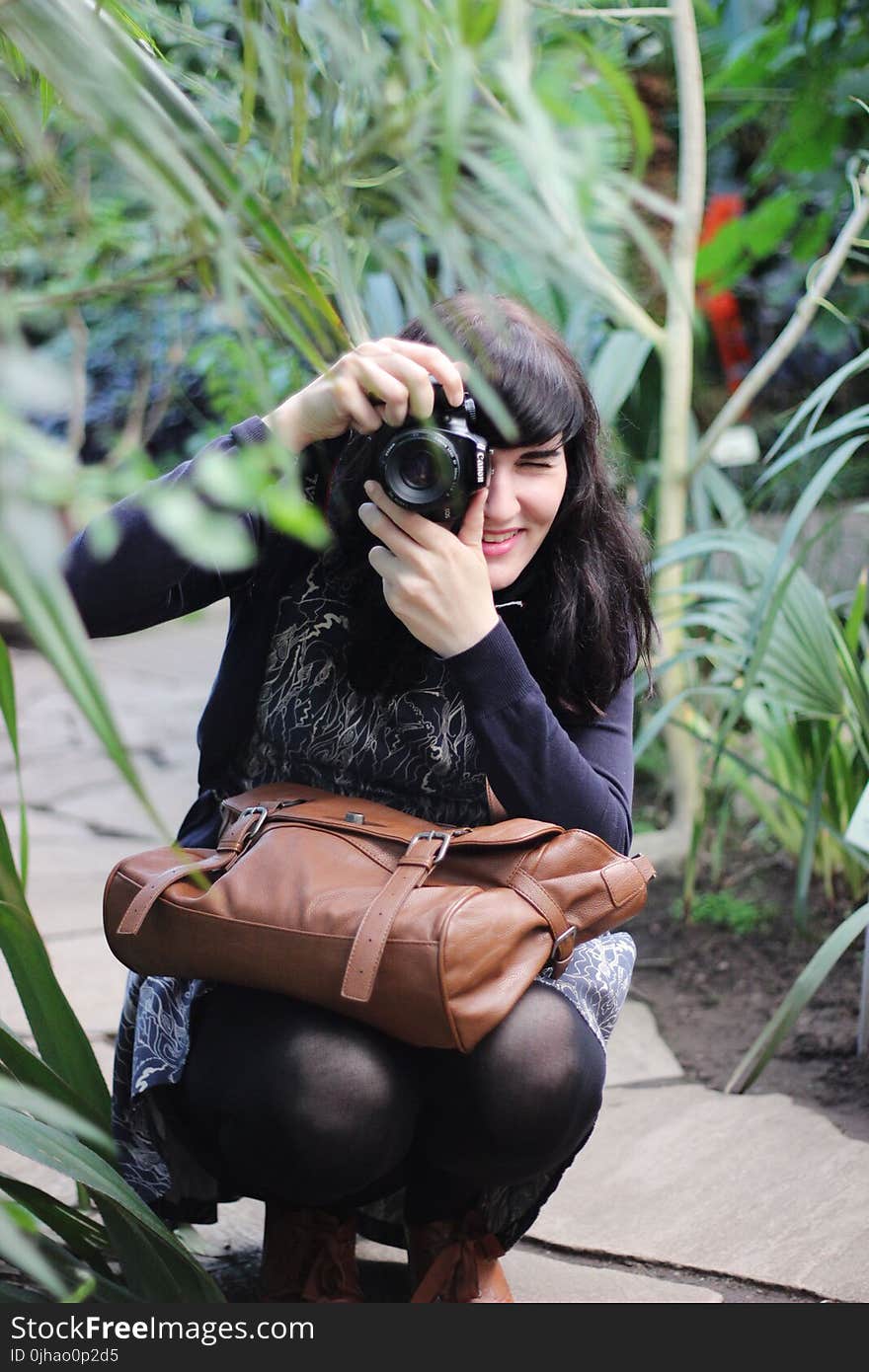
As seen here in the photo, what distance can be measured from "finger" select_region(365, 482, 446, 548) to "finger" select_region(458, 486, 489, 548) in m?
0.03

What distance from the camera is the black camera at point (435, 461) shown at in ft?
3.67

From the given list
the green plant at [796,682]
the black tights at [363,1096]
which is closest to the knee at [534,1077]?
the black tights at [363,1096]

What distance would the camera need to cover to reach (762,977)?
2.17m

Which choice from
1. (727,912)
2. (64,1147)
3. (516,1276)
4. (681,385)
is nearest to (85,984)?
(516,1276)

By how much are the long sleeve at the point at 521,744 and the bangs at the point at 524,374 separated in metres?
0.19

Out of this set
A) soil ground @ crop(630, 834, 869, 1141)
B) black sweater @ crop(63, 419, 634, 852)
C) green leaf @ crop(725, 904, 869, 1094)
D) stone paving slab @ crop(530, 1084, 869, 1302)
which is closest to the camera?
black sweater @ crop(63, 419, 634, 852)

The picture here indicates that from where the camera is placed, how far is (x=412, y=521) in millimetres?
1172

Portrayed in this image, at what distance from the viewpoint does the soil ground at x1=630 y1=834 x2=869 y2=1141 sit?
5.98 feet

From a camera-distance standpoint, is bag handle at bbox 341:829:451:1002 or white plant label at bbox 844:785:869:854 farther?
white plant label at bbox 844:785:869:854

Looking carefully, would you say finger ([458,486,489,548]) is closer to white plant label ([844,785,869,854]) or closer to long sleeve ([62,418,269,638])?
long sleeve ([62,418,269,638])

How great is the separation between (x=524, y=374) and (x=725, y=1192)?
945 mm

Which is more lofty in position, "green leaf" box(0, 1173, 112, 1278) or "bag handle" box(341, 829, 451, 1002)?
"bag handle" box(341, 829, 451, 1002)

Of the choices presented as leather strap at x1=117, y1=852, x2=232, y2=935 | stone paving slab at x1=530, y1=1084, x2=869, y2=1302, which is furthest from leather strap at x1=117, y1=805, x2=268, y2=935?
stone paving slab at x1=530, y1=1084, x2=869, y2=1302

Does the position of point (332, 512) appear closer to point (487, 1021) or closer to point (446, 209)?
point (487, 1021)
